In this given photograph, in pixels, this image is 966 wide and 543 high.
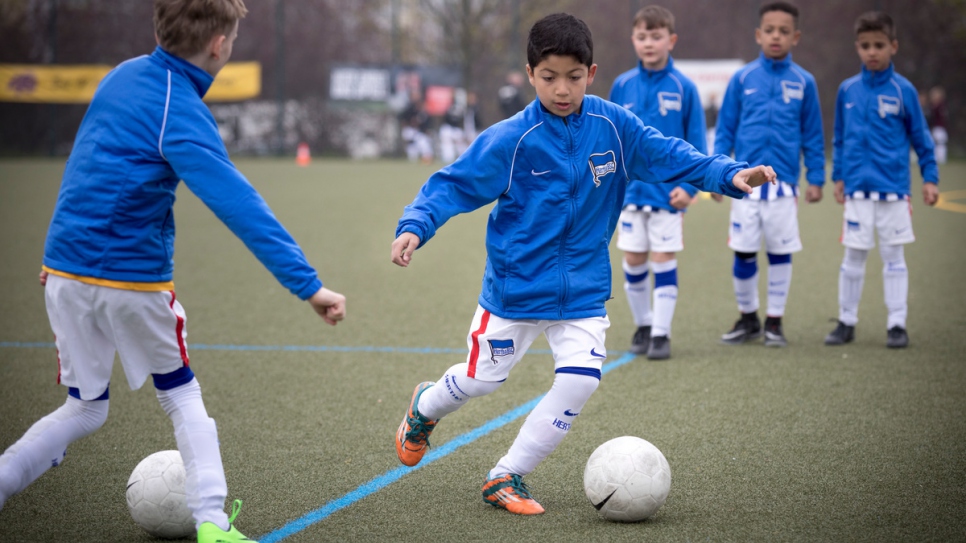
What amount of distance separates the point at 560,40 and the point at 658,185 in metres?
2.85

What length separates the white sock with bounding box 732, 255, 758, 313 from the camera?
652 cm

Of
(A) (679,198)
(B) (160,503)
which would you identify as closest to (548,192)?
(B) (160,503)

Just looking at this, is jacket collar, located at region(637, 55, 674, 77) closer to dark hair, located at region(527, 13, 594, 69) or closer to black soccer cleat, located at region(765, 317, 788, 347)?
black soccer cleat, located at region(765, 317, 788, 347)

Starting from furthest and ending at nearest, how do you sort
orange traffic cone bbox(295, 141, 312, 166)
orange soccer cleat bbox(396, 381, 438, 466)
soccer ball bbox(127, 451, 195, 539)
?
1. orange traffic cone bbox(295, 141, 312, 166)
2. orange soccer cleat bbox(396, 381, 438, 466)
3. soccer ball bbox(127, 451, 195, 539)

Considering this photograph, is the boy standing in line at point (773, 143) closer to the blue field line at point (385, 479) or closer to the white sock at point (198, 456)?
the blue field line at point (385, 479)

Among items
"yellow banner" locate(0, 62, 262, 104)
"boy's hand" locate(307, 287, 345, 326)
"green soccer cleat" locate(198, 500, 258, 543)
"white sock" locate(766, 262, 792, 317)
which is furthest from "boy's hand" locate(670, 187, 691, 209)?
"yellow banner" locate(0, 62, 262, 104)

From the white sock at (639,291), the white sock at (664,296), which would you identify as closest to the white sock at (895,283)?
the white sock at (664,296)

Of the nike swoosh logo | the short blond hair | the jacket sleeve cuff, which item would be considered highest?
the short blond hair

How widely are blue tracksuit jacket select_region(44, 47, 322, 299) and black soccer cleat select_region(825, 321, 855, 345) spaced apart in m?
4.62

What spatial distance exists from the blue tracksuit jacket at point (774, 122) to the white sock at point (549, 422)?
3.33 metres

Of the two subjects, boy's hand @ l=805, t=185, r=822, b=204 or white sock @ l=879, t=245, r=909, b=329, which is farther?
boy's hand @ l=805, t=185, r=822, b=204

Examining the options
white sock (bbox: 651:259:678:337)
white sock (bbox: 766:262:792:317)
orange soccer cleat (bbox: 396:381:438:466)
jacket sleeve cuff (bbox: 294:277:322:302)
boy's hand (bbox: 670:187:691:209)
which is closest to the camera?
jacket sleeve cuff (bbox: 294:277:322:302)

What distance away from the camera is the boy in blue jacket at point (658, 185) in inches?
240

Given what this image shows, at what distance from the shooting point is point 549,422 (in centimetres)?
353
